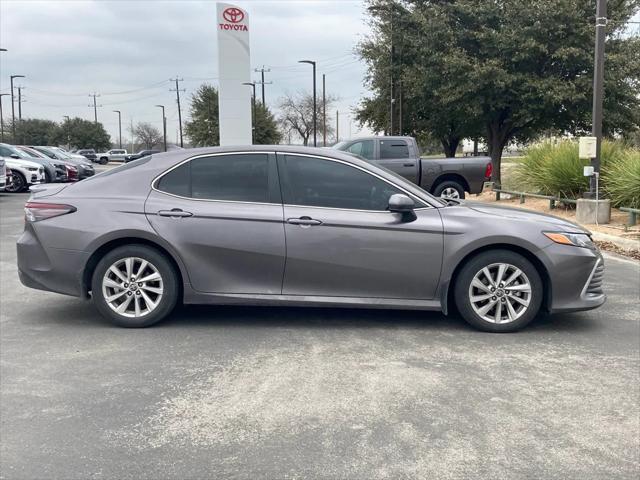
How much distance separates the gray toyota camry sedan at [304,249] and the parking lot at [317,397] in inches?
12.8

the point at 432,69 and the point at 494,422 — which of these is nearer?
the point at 494,422

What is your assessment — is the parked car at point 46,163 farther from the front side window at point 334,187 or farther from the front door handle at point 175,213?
the front side window at point 334,187

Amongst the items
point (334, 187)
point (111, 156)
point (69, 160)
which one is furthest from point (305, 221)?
point (111, 156)

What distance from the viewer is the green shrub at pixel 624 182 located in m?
12.7

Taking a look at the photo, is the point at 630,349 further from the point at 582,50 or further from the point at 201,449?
the point at 582,50

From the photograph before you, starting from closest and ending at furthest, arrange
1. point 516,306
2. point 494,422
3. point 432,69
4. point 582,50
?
point 494,422 → point 516,306 → point 582,50 → point 432,69

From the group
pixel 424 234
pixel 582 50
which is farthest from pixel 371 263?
pixel 582 50

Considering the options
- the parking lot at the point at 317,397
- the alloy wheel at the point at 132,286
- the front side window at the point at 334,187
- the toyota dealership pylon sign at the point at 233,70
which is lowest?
the parking lot at the point at 317,397

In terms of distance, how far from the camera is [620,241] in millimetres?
10617

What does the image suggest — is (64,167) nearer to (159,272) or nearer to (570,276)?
(159,272)

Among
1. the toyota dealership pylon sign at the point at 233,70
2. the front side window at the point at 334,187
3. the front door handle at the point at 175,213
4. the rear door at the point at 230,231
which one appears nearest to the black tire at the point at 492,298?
the front side window at the point at 334,187

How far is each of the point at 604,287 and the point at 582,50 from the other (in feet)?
52.6

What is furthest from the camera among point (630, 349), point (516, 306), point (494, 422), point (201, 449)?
point (516, 306)

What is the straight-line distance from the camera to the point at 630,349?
5023mm
